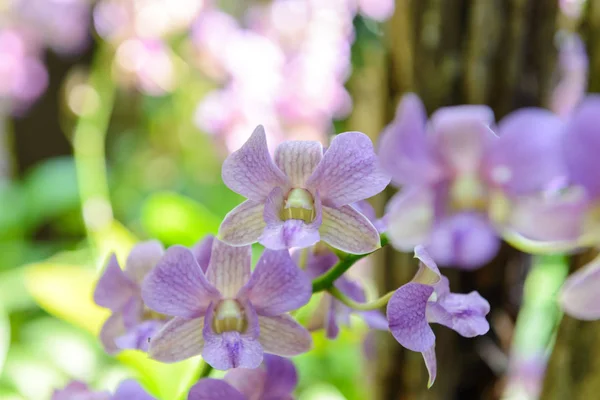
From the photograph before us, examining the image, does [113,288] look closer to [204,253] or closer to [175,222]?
[204,253]

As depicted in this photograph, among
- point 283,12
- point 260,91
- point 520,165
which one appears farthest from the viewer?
point 283,12

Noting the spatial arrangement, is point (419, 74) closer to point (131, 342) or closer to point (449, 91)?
point (449, 91)

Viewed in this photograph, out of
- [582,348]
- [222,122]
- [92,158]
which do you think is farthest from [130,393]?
[92,158]

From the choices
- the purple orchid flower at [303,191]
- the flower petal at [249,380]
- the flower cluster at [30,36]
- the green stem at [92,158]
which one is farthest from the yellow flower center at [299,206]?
the flower cluster at [30,36]

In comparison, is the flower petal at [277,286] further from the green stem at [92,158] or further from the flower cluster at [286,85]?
the green stem at [92,158]

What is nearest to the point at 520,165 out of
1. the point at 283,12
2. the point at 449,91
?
the point at 449,91

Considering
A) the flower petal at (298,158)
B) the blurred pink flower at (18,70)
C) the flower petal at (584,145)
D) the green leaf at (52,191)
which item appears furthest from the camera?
the blurred pink flower at (18,70)
